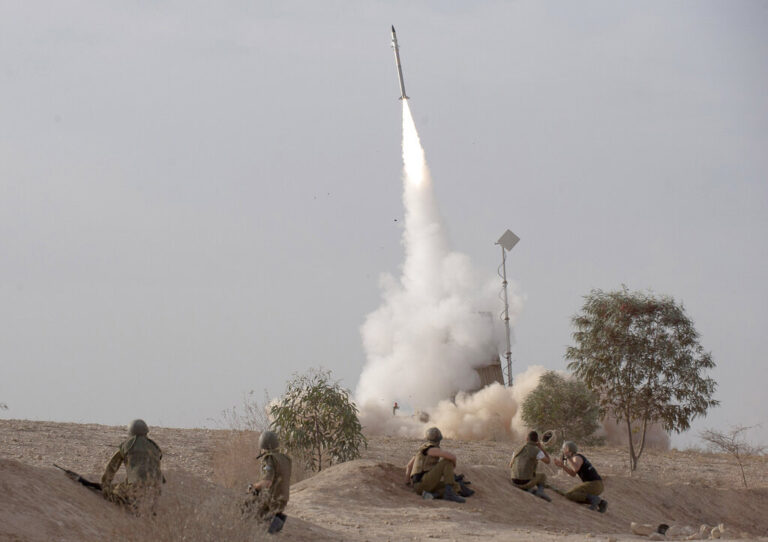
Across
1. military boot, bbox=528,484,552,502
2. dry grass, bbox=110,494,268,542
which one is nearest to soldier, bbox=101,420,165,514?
dry grass, bbox=110,494,268,542

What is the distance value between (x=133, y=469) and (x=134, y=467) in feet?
0.10

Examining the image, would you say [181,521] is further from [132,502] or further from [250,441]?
[250,441]

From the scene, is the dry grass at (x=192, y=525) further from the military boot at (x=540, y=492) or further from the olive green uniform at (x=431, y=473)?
the military boot at (x=540, y=492)

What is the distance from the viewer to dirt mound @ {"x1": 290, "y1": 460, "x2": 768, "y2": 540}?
1427cm

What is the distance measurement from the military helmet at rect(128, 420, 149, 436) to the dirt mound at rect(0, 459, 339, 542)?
0.71m

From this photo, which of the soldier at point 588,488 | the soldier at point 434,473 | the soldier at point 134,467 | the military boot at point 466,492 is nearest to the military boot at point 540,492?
the soldier at point 588,488

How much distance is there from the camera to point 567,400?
105ft

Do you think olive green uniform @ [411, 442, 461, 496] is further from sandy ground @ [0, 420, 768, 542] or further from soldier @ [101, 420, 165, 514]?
soldier @ [101, 420, 165, 514]

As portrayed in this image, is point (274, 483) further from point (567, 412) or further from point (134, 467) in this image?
point (567, 412)

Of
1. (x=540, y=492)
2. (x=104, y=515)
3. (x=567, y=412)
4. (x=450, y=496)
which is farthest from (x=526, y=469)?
(x=567, y=412)

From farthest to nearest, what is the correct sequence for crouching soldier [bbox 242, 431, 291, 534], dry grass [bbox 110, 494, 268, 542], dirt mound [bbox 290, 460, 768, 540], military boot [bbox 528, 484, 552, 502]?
military boot [bbox 528, 484, 552, 502], dirt mound [bbox 290, 460, 768, 540], crouching soldier [bbox 242, 431, 291, 534], dry grass [bbox 110, 494, 268, 542]

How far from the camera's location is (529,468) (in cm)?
1781

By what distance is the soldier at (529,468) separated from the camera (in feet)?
57.8

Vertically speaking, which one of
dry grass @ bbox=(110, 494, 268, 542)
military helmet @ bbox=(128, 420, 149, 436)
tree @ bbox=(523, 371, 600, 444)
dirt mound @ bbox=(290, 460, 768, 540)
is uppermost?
tree @ bbox=(523, 371, 600, 444)
